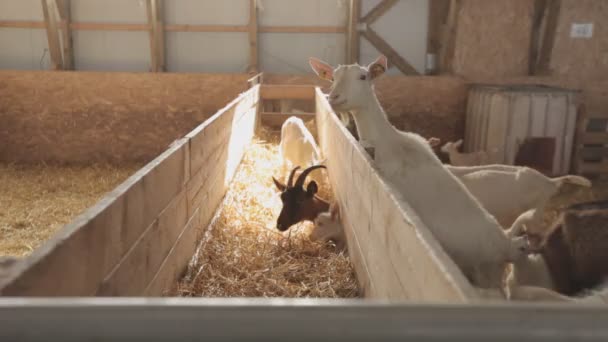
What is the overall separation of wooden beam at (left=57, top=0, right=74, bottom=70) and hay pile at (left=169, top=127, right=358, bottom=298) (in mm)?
6712

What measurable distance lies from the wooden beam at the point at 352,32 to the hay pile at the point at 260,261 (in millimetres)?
5549

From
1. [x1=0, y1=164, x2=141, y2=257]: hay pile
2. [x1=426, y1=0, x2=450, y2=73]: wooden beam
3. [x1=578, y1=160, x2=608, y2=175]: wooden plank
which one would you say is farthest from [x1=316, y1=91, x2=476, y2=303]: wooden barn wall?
[x1=426, y1=0, x2=450, y2=73]: wooden beam

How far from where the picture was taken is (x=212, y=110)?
9.00 m

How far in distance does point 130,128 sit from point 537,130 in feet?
21.5

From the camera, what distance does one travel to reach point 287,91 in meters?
8.47

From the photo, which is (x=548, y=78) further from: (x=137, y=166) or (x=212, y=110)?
(x=137, y=166)

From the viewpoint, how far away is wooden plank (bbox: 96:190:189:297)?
6.17 ft

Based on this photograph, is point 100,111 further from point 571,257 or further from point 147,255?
point 571,257

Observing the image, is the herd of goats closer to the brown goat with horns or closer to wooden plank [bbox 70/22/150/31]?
the brown goat with horns

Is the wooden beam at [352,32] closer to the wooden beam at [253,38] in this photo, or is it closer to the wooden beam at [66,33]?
the wooden beam at [253,38]

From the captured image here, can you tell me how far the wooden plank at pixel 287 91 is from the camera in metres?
8.42

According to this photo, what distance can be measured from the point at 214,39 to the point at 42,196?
4.86 metres

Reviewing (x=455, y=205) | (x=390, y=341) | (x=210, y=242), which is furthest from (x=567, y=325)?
(x=210, y=242)

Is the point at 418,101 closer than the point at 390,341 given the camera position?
No
